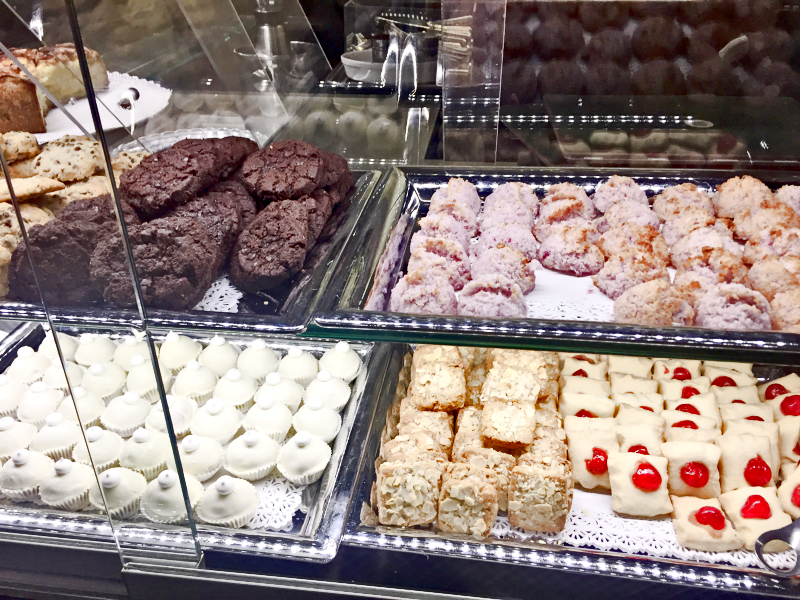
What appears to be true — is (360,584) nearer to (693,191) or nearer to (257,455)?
(257,455)

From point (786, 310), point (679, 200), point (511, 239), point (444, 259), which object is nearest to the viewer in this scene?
point (786, 310)

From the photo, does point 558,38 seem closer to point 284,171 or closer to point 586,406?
point 284,171

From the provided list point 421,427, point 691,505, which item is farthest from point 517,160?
point 691,505

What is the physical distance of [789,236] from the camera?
1478mm

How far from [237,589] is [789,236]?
4.71 feet

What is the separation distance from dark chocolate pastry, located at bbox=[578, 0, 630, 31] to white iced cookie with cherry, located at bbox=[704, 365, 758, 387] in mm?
1247

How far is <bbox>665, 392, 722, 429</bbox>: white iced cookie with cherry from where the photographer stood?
4.84 ft

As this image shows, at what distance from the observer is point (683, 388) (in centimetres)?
156

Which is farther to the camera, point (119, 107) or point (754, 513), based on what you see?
point (119, 107)

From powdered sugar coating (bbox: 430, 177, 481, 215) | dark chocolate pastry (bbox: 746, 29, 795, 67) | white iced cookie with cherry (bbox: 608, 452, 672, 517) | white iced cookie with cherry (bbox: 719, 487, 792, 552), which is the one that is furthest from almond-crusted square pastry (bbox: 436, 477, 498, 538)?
dark chocolate pastry (bbox: 746, 29, 795, 67)

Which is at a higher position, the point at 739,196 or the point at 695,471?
the point at 739,196

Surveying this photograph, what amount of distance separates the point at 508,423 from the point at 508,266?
348mm

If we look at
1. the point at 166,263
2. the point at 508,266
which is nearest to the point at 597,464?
the point at 508,266

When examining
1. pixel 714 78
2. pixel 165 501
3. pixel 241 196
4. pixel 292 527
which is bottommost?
pixel 292 527
